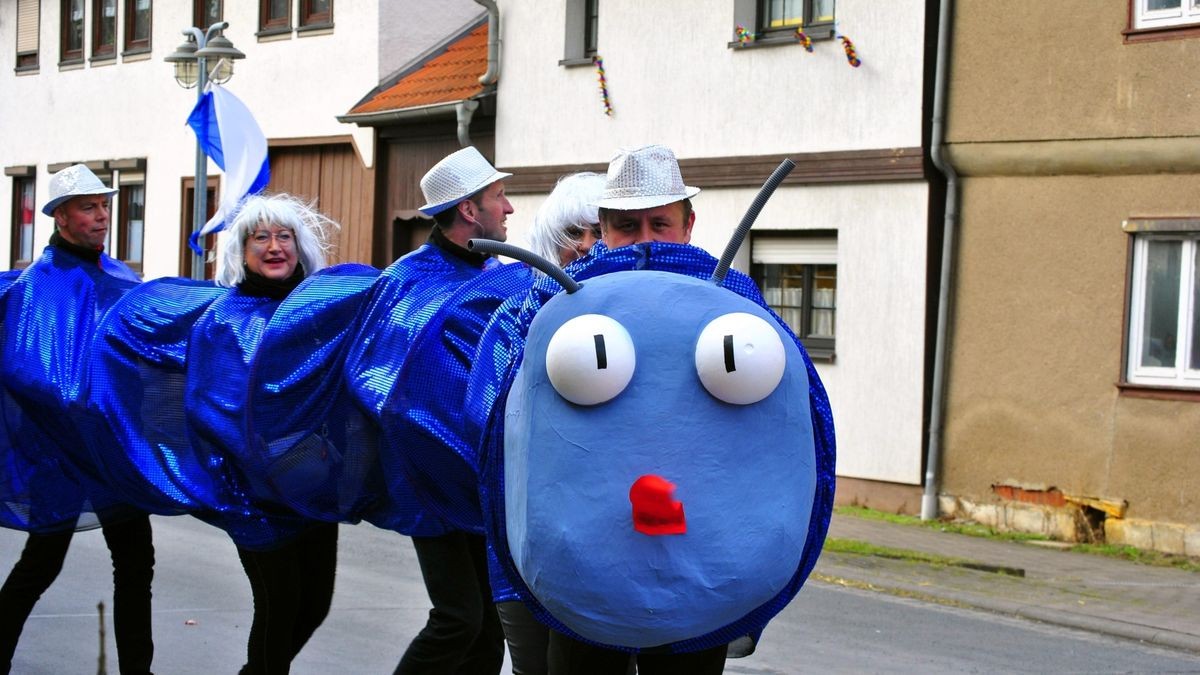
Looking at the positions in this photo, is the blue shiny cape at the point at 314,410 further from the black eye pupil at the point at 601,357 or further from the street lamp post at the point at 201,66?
the street lamp post at the point at 201,66

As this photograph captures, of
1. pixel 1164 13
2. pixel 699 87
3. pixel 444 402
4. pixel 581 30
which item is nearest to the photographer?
pixel 444 402

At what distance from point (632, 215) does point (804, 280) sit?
37.6 feet

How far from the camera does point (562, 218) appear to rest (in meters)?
5.07

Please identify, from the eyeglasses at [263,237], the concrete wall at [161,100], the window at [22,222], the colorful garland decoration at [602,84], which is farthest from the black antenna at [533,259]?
the window at [22,222]

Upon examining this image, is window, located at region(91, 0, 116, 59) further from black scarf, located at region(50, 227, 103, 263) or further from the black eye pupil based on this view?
the black eye pupil

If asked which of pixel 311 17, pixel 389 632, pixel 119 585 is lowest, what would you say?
pixel 389 632

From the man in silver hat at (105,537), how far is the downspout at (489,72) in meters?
11.1

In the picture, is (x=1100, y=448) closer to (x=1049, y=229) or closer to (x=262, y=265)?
(x=1049, y=229)

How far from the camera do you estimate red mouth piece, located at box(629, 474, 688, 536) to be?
3252mm

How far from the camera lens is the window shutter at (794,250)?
15.1m

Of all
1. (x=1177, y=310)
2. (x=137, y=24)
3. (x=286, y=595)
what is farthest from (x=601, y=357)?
(x=137, y=24)

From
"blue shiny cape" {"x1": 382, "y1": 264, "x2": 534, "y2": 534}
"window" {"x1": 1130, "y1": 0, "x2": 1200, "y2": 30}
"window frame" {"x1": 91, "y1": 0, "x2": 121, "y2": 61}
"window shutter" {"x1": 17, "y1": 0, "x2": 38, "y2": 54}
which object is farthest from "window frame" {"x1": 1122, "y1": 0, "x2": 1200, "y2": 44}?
"window shutter" {"x1": 17, "y1": 0, "x2": 38, "y2": 54}

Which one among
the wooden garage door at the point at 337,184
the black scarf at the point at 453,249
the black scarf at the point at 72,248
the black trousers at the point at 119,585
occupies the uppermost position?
the wooden garage door at the point at 337,184

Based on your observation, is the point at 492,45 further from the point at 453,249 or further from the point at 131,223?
the point at 453,249
